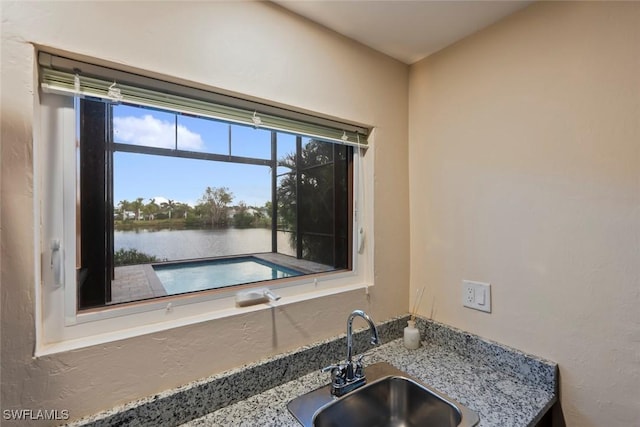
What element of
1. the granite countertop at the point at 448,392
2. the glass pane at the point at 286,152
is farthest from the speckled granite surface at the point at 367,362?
the glass pane at the point at 286,152

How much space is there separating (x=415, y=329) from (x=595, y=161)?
0.94 m

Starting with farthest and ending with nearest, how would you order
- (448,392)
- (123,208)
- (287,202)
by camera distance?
(287,202) < (448,392) < (123,208)

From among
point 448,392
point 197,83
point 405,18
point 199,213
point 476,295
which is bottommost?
point 448,392

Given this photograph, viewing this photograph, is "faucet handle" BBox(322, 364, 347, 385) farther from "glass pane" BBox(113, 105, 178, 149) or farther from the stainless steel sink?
"glass pane" BBox(113, 105, 178, 149)

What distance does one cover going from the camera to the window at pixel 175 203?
77 cm

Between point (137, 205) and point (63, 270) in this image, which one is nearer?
point (63, 270)

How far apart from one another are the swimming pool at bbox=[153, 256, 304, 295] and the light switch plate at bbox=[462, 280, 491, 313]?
757mm

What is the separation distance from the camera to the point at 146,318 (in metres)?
0.87

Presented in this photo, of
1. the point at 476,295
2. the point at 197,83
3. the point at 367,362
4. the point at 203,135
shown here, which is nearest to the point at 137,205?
the point at 203,135

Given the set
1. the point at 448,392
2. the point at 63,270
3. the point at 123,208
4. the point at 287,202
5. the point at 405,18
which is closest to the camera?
the point at 63,270

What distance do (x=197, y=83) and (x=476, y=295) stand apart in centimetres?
134

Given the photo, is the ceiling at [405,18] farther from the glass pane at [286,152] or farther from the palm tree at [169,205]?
the palm tree at [169,205]

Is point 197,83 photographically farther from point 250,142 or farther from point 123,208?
point 123,208

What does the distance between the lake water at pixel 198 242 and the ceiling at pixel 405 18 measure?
0.89 metres
